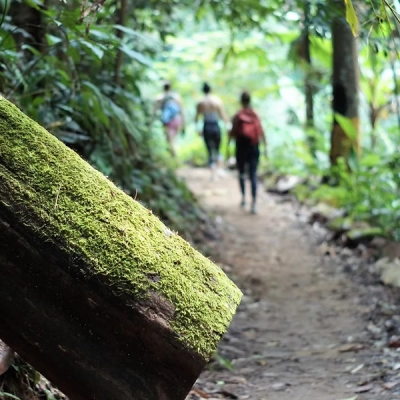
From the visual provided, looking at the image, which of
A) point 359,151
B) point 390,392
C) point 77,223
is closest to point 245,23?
point 359,151

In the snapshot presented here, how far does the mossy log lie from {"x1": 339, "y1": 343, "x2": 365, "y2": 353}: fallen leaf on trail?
2.46 metres

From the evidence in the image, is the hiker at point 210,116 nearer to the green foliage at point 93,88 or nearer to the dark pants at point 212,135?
the dark pants at point 212,135

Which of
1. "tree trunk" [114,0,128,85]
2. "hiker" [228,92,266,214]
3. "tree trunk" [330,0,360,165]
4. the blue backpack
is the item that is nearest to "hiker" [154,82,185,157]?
the blue backpack

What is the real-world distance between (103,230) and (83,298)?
10.4 inches

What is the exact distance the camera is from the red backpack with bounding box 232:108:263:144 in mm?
8906

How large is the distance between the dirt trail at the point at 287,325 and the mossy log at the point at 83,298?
1.49m

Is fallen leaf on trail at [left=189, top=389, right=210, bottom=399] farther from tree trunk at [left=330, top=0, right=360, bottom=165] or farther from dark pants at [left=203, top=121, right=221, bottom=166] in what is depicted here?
dark pants at [left=203, top=121, right=221, bottom=166]

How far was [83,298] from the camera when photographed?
1952 mm

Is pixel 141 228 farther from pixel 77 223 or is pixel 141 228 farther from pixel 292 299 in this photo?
pixel 292 299

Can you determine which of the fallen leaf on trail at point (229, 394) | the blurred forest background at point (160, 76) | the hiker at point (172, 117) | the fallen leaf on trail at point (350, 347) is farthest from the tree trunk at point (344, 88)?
the fallen leaf on trail at point (229, 394)

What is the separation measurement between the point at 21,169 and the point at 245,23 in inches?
187

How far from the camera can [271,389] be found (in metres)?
3.57

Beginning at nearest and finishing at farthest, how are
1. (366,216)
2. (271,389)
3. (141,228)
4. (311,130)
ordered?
(141,228) < (271,389) < (366,216) < (311,130)

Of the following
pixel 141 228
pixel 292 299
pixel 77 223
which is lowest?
pixel 77 223
